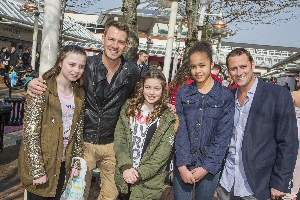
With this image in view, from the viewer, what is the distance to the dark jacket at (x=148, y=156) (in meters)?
3.22

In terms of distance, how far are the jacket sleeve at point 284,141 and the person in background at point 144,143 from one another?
0.96 metres

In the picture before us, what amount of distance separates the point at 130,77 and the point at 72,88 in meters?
0.65

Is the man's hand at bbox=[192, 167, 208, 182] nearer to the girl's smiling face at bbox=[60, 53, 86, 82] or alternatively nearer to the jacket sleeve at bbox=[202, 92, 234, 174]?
the jacket sleeve at bbox=[202, 92, 234, 174]

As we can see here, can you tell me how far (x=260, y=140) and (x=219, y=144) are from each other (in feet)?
1.15

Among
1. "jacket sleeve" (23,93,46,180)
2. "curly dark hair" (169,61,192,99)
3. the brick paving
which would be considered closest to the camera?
"jacket sleeve" (23,93,46,180)

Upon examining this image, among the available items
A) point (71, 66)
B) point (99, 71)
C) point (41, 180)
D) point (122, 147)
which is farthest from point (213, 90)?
point (41, 180)

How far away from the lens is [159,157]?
3246 mm

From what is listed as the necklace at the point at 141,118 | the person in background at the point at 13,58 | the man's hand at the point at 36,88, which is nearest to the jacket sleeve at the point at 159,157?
the necklace at the point at 141,118

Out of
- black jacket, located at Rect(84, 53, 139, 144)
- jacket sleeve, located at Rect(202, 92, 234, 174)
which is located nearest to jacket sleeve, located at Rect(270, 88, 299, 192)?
jacket sleeve, located at Rect(202, 92, 234, 174)

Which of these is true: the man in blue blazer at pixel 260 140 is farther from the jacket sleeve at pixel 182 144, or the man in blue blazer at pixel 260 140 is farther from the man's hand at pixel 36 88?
the man's hand at pixel 36 88

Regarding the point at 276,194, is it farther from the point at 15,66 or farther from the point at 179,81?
the point at 15,66

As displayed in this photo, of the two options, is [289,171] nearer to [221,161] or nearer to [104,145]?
[221,161]

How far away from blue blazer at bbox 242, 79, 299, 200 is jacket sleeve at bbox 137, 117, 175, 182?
0.70 m

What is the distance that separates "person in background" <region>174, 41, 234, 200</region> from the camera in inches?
121
